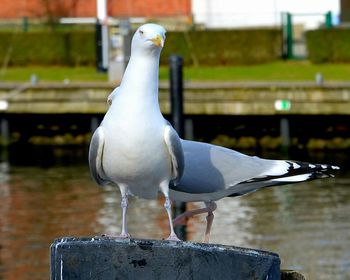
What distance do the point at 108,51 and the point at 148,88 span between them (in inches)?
949

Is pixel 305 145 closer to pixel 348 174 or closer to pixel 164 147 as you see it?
pixel 348 174

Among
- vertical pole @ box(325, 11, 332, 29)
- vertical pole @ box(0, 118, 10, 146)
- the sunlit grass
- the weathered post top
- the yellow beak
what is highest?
the yellow beak

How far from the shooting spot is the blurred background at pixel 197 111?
560 inches

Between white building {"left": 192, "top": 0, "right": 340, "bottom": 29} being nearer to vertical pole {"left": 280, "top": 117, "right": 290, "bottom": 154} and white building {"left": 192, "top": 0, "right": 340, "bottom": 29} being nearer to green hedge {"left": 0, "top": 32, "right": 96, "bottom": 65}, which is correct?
green hedge {"left": 0, "top": 32, "right": 96, "bottom": 65}

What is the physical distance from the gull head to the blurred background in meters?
5.86

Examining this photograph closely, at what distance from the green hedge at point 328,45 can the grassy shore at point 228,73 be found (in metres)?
0.34

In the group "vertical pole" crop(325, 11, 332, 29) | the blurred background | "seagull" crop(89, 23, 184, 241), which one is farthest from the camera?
"vertical pole" crop(325, 11, 332, 29)

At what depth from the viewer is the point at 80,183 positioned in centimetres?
2011

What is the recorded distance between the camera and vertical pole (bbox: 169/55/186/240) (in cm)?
1342

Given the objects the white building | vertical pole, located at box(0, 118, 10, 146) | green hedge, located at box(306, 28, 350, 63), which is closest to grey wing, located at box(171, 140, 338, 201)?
vertical pole, located at box(0, 118, 10, 146)

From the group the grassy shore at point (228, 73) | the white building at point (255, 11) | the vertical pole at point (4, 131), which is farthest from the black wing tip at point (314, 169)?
the white building at point (255, 11)

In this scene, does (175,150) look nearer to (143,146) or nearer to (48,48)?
(143,146)

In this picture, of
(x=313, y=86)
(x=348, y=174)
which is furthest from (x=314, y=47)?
(x=348, y=174)

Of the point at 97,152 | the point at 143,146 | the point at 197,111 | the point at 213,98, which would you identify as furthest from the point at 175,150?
the point at 197,111
